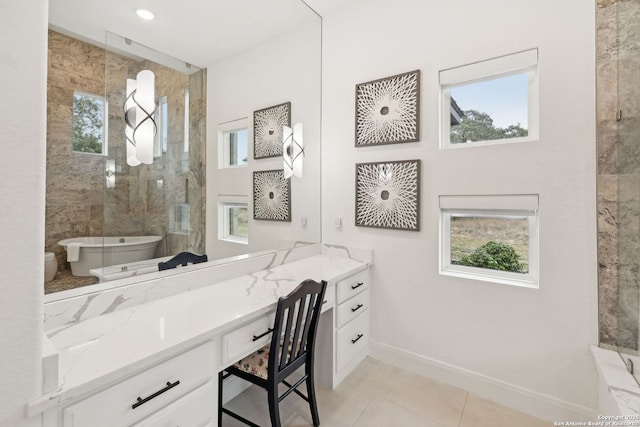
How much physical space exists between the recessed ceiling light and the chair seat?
189 cm

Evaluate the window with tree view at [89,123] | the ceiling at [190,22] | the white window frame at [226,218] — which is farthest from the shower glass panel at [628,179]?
the window with tree view at [89,123]

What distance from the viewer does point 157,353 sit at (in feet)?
3.26

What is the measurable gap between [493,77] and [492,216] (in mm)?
947

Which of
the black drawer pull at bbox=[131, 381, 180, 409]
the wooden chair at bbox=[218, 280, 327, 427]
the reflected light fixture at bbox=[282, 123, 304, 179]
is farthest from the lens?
the reflected light fixture at bbox=[282, 123, 304, 179]

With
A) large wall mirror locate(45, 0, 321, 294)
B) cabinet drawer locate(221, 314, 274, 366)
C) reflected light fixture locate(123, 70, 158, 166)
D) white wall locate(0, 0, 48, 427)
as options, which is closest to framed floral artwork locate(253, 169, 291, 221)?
large wall mirror locate(45, 0, 321, 294)

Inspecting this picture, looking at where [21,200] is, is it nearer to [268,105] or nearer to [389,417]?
[268,105]

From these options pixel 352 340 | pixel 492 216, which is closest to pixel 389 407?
pixel 352 340

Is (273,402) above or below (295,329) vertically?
below

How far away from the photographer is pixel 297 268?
89.1 inches

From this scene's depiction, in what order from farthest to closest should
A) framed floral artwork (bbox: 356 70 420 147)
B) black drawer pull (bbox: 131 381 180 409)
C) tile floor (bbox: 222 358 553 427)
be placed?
framed floral artwork (bbox: 356 70 420 147), tile floor (bbox: 222 358 553 427), black drawer pull (bbox: 131 381 180 409)

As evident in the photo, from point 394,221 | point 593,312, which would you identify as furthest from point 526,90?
point 593,312

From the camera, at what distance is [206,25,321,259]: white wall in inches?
74.6

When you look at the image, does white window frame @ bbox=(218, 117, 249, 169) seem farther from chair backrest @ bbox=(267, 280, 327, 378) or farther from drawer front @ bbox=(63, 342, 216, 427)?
drawer front @ bbox=(63, 342, 216, 427)

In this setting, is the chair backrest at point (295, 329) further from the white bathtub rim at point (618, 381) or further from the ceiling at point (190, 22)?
the ceiling at point (190, 22)
